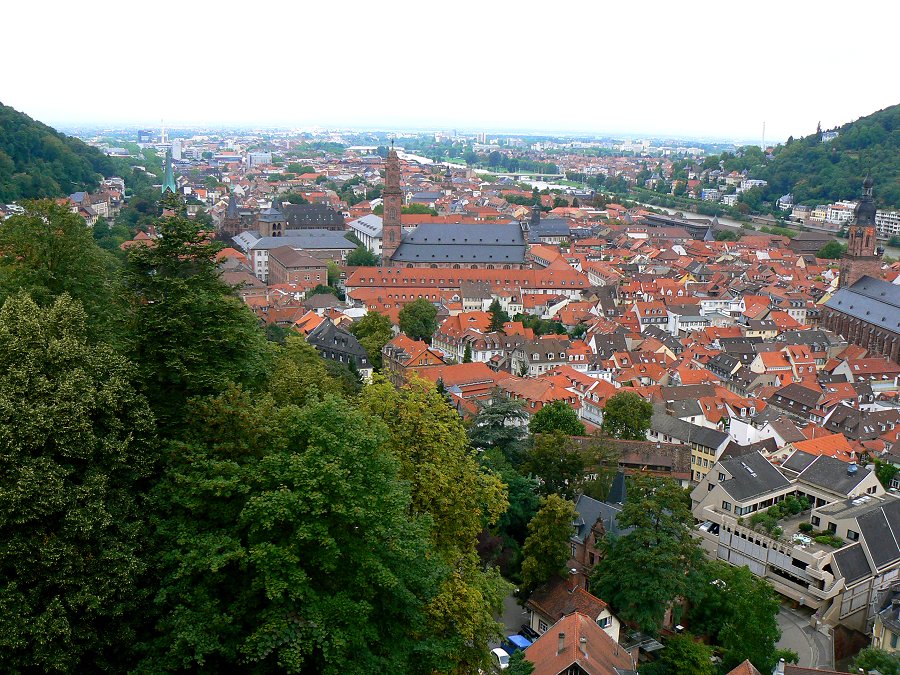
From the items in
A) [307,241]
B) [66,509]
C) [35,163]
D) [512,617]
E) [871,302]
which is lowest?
[512,617]

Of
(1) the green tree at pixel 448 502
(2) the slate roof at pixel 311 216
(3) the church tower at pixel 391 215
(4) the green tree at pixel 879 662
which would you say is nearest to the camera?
(1) the green tree at pixel 448 502

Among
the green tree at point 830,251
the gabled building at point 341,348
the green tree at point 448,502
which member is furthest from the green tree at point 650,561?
the green tree at point 830,251

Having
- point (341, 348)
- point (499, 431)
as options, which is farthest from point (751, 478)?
point (341, 348)

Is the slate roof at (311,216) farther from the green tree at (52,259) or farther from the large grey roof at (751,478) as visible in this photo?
the green tree at (52,259)

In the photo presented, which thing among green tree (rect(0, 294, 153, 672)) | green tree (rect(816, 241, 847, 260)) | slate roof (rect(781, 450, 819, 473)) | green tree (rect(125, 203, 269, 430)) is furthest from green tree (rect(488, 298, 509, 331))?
green tree (rect(816, 241, 847, 260))

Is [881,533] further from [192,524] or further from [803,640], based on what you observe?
[192,524]

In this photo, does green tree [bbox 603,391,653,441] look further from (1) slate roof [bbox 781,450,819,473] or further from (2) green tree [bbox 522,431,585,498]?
(2) green tree [bbox 522,431,585,498]

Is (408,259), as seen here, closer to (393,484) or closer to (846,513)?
(846,513)
